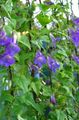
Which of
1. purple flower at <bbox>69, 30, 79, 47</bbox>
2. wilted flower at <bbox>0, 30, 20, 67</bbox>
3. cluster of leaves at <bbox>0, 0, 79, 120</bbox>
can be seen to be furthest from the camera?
purple flower at <bbox>69, 30, 79, 47</bbox>

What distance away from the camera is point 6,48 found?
58.5 inches

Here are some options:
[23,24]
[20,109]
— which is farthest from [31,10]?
[20,109]

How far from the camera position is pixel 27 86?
65.0 inches

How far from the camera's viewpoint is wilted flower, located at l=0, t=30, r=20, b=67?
1456mm

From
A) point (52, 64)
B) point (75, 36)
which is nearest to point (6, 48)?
point (52, 64)

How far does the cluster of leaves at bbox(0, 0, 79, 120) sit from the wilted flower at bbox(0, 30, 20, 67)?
0.11 feet

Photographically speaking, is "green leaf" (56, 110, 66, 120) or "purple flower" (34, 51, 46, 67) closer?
"purple flower" (34, 51, 46, 67)

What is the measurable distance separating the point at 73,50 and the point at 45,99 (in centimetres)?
51

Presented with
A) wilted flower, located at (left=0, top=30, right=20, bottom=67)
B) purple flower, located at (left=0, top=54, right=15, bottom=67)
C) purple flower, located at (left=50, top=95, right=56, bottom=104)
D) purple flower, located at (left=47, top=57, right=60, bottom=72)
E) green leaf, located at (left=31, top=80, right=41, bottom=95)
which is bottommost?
purple flower, located at (left=50, top=95, right=56, bottom=104)

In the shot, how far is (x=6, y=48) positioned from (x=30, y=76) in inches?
12.8

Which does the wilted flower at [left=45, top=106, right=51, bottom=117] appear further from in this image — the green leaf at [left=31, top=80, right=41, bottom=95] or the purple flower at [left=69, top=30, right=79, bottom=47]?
the purple flower at [left=69, top=30, right=79, bottom=47]

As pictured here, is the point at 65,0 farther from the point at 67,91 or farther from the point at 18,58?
the point at 18,58

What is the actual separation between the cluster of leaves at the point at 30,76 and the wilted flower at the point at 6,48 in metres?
0.03

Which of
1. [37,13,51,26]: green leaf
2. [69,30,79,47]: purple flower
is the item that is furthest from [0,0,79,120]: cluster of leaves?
[69,30,79,47]: purple flower
